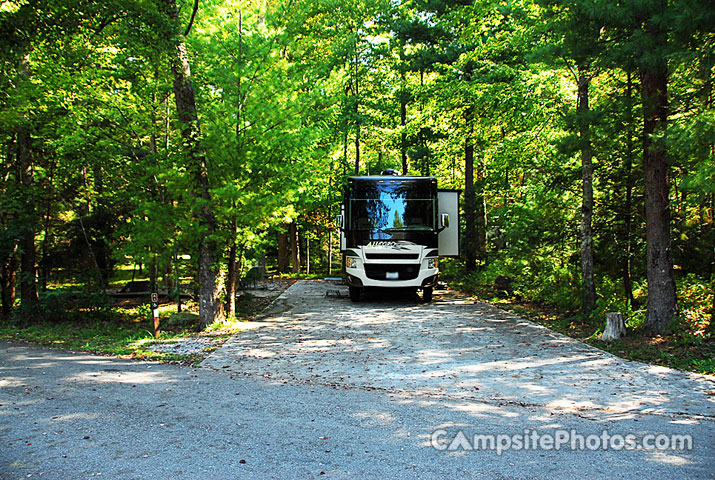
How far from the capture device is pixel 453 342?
8.84 m

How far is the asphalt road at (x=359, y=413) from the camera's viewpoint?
153 inches

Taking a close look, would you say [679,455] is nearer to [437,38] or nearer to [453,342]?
[453,342]

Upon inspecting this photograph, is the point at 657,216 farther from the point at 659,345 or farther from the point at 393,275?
the point at 393,275

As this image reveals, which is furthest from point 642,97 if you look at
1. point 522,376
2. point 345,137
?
point 345,137

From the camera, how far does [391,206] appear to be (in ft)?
42.8

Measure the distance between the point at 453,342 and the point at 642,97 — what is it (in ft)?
17.4

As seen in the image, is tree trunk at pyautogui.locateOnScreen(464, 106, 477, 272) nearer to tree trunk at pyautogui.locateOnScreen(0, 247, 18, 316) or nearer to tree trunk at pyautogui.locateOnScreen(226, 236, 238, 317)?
tree trunk at pyautogui.locateOnScreen(226, 236, 238, 317)

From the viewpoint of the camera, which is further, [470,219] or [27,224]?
[470,219]

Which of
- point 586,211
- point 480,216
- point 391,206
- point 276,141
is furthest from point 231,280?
point 480,216

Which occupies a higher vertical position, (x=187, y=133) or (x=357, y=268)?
(x=187, y=133)

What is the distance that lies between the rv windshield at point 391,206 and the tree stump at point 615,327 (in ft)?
18.2

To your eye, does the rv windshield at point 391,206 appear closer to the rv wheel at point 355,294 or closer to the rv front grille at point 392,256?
the rv front grille at point 392,256

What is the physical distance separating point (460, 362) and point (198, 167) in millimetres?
6529

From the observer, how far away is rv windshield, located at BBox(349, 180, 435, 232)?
1300 cm
